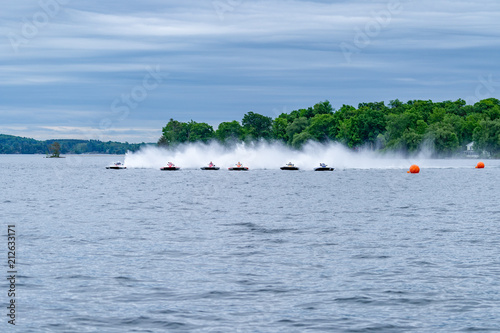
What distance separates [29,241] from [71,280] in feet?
37.0

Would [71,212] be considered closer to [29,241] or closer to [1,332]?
[29,241]

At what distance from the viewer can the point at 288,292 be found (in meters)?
23.4

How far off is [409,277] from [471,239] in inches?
463

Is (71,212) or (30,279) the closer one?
(30,279)

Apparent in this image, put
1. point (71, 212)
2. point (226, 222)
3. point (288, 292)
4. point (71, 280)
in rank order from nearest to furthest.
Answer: point (288, 292) < point (71, 280) < point (226, 222) < point (71, 212)

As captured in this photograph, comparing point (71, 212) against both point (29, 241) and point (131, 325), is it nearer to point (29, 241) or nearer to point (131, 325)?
point (29, 241)

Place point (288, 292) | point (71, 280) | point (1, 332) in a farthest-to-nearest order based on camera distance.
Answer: point (71, 280), point (288, 292), point (1, 332)

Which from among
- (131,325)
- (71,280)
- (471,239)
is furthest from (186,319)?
(471,239)

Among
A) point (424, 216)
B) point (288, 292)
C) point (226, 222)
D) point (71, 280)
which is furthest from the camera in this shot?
point (424, 216)

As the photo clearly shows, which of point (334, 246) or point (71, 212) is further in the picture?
point (71, 212)

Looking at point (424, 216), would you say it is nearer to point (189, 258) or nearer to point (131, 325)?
point (189, 258)

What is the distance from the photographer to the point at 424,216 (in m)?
50.1

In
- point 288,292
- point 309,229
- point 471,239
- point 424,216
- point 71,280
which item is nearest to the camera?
point 288,292

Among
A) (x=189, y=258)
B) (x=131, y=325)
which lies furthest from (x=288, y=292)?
(x=189, y=258)
